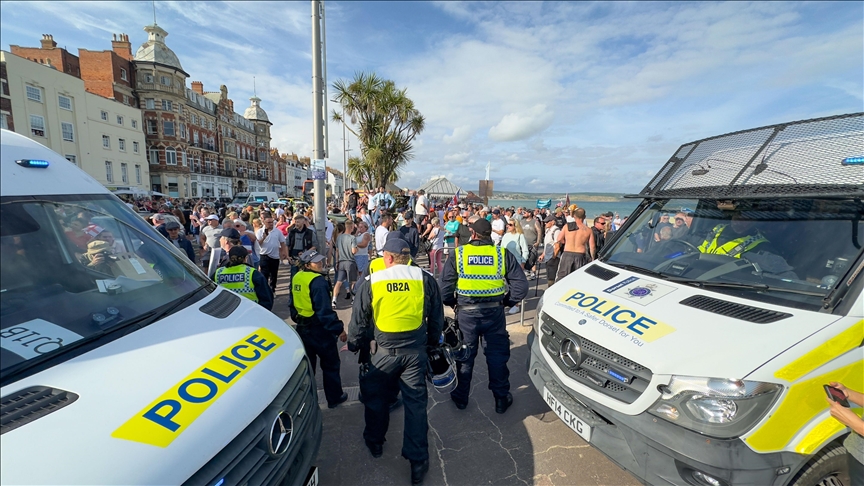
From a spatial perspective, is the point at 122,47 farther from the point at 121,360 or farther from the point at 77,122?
the point at 121,360

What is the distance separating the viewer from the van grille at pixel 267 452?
1.58m

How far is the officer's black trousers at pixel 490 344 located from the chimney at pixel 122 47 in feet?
177

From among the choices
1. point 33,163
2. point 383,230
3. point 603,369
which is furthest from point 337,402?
point 383,230

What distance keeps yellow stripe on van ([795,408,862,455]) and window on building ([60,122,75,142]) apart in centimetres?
4255

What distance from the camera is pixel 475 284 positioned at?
3.66m

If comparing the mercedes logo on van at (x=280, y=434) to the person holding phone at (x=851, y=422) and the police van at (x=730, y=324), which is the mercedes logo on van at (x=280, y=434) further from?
the person holding phone at (x=851, y=422)

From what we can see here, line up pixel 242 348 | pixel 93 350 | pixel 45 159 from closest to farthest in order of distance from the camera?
pixel 93 350
pixel 242 348
pixel 45 159

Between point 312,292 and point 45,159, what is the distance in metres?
2.03

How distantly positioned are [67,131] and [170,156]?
14.1 m

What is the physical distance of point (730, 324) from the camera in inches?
85.8

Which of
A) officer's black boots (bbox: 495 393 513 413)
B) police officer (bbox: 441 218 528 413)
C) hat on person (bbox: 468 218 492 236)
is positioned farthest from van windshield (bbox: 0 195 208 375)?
officer's black boots (bbox: 495 393 513 413)

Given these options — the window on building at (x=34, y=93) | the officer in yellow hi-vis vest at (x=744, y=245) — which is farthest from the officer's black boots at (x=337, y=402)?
the window on building at (x=34, y=93)

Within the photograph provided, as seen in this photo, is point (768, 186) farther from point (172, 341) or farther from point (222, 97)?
point (222, 97)

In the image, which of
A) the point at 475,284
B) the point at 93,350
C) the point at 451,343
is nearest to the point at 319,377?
the point at 451,343
